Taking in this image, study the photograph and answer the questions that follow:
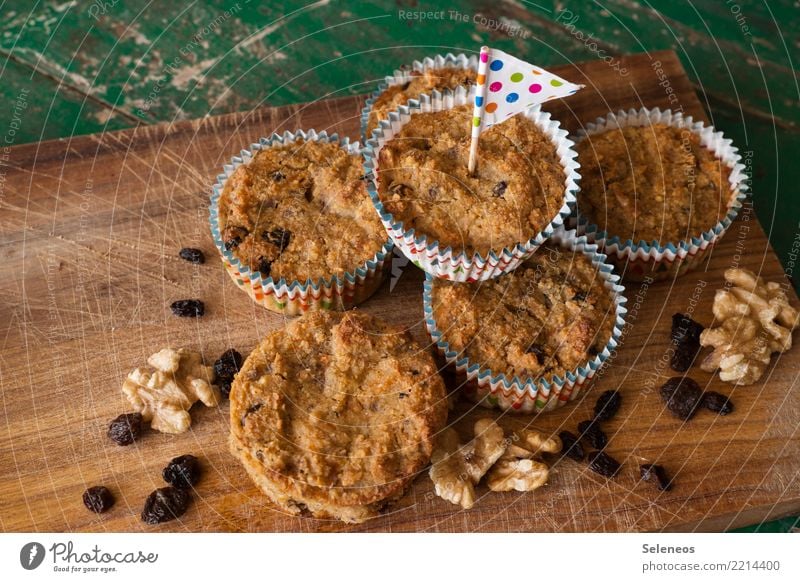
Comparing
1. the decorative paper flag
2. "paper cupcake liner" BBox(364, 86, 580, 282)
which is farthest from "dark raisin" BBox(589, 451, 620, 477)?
the decorative paper flag

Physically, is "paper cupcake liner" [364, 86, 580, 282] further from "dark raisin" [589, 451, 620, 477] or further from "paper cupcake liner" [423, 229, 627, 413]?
"dark raisin" [589, 451, 620, 477]

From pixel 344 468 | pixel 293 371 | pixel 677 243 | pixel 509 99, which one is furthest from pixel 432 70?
pixel 344 468

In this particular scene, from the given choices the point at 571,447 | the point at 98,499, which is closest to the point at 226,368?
the point at 98,499

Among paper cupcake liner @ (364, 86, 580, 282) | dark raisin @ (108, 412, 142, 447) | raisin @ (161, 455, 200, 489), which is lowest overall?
raisin @ (161, 455, 200, 489)

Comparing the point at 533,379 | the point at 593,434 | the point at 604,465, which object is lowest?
the point at 604,465

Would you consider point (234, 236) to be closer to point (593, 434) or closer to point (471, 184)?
point (471, 184)
